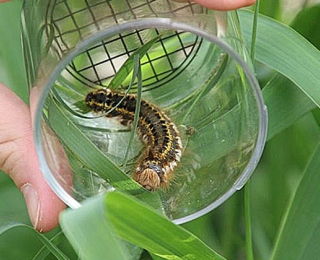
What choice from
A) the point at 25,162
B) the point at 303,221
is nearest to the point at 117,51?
the point at 25,162

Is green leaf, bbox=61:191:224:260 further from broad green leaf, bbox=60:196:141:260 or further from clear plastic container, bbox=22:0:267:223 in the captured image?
clear plastic container, bbox=22:0:267:223

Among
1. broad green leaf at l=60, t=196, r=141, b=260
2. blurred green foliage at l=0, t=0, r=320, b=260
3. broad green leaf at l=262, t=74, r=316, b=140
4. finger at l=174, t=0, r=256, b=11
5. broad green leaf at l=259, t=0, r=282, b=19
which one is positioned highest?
finger at l=174, t=0, r=256, b=11

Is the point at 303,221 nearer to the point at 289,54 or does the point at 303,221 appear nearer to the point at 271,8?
the point at 289,54

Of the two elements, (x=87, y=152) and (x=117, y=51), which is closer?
(x=87, y=152)

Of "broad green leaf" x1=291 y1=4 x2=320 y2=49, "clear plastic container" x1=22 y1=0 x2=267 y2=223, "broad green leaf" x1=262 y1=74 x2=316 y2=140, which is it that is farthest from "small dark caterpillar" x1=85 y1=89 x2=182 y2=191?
"broad green leaf" x1=291 y1=4 x2=320 y2=49

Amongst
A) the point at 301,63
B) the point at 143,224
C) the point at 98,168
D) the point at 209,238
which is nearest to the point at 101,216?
the point at 143,224

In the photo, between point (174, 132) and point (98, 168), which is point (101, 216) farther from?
point (174, 132)

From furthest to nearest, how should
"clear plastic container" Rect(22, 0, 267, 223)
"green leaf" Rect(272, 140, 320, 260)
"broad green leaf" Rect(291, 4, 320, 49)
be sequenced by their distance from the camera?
1. "broad green leaf" Rect(291, 4, 320, 49)
2. "green leaf" Rect(272, 140, 320, 260)
3. "clear plastic container" Rect(22, 0, 267, 223)
